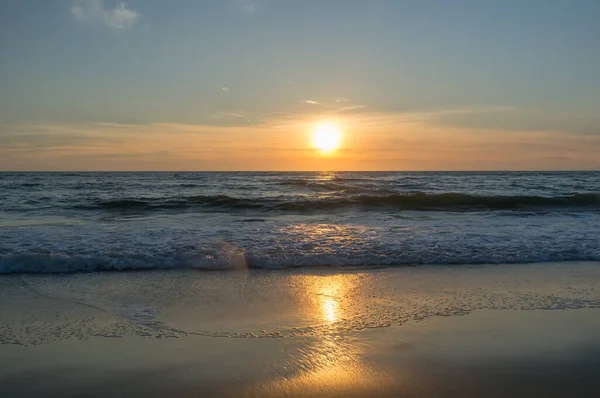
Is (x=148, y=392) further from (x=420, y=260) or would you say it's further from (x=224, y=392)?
(x=420, y=260)

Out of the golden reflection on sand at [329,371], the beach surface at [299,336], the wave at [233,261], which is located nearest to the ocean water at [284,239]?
the wave at [233,261]

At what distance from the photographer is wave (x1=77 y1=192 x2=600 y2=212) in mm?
20672

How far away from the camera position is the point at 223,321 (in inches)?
208

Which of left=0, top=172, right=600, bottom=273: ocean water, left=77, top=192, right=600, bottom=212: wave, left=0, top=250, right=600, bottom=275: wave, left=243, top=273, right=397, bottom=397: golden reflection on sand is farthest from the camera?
left=77, top=192, right=600, bottom=212: wave

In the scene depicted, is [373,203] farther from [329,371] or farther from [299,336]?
[329,371]

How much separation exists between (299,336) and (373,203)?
1744 cm

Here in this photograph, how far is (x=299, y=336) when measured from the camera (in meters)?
4.80

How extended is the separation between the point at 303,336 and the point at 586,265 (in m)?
6.29

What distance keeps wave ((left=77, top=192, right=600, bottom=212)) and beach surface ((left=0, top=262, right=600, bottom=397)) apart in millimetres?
13114

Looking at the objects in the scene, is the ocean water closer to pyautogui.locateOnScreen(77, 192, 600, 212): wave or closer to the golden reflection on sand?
pyautogui.locateOnScreen(77, 192, 600, 212): wave

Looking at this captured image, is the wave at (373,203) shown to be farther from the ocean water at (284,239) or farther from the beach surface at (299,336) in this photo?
the beach surface at (299,336)

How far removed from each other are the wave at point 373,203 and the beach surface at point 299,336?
43.0 ft

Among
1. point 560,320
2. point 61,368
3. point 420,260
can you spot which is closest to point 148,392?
point 61,368

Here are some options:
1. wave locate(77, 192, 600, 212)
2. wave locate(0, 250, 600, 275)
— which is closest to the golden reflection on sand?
wave locate(0, 250, 600, 275)
